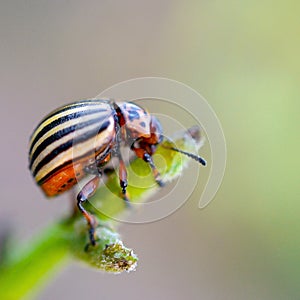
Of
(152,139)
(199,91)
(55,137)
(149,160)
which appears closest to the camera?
(149,160)

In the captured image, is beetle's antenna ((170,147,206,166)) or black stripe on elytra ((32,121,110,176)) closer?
beetle's antenna ((170,147,206,166))

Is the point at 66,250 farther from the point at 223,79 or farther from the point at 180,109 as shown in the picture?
the point at 223,79

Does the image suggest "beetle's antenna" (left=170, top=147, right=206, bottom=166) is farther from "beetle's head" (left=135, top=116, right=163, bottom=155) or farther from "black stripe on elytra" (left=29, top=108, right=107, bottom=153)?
"black stripe on elytra" (left=29, top=108, right=107, bottom=153)

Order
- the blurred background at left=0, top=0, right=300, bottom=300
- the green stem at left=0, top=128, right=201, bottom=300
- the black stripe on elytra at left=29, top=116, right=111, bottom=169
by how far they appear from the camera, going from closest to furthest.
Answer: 1. the green stem at left=0, top=128, right=201, bottom=300
2. the black stripe on elytra at left=29, top=116, right=111, bottom=169
3. the blurred background at left=0, top=0, right=300, bottom=300

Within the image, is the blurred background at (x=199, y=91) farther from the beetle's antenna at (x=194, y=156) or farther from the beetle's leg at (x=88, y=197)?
the beetle's leg at (x=88, y=197)

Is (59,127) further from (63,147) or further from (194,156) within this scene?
(194,156)

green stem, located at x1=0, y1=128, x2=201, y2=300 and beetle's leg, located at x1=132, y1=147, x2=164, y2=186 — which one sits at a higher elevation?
beetle's leg, located at x1=132, y1=147, x2=164, y2=186

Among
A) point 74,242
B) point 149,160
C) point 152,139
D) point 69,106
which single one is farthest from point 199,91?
point 74,242

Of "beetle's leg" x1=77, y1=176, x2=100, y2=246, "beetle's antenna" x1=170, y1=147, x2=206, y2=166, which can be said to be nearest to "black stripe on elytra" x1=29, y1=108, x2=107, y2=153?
"beetle's leg" x1=77, y1=176, x2=100, y2=246
